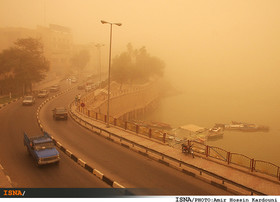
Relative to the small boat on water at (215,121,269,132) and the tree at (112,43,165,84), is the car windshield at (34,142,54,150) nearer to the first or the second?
the small boat on water at (215,121,269,132)

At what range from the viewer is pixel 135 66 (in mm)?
87875

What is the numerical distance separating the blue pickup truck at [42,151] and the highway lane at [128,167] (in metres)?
2.46

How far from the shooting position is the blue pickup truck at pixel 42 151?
639 inches

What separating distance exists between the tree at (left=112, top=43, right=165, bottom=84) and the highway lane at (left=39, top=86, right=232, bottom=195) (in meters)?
52.7

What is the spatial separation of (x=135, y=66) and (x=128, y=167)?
72.5 metres

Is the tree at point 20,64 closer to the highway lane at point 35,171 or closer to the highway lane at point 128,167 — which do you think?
the highway lane at point 128,167

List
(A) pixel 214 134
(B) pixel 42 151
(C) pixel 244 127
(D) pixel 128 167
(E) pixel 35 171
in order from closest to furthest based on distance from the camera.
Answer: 1. (E) pixel 35 171
2. (B) pixel 42 151
3. (D) pixel 128 167
4. (A) pixel 214 134
5. (C) pixel 244 127

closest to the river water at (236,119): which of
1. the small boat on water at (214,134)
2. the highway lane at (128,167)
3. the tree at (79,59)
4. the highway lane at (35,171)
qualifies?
the small boat on water at (214,134)

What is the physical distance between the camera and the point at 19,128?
27.7 meters

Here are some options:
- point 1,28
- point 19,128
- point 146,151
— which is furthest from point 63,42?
point 146,151

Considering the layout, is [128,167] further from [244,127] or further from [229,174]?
[244,127]

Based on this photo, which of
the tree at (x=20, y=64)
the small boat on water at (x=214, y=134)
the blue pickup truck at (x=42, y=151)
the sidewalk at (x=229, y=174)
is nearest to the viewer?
the sidewalk at (x=229, y=174)

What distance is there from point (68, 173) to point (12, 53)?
50387 millimetres

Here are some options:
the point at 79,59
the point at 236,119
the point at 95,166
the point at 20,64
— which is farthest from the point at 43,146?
the point at 79,59
